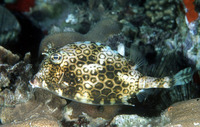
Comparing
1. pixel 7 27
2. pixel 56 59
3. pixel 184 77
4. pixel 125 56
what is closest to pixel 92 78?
pixel 56 59

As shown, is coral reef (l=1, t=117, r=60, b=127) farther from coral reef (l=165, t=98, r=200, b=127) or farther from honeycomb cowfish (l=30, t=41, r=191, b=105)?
coral reef (l=165, t=98, r=200, b=127)

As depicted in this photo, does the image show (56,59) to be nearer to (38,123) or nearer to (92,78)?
(92,78)

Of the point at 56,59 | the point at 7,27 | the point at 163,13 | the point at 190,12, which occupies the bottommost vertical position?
the point at 56,59

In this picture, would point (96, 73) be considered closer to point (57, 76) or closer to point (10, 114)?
point (57, 76)

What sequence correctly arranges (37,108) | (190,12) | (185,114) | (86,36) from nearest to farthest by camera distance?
1. (185,114)
2. (37,108)
3. (190,12)
4. (86,36)

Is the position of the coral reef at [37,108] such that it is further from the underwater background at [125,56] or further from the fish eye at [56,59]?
the fish eye at [56,59]

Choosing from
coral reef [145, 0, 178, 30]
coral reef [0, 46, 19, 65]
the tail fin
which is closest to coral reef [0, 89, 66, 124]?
coral reef [0, 46, 19, 65]
